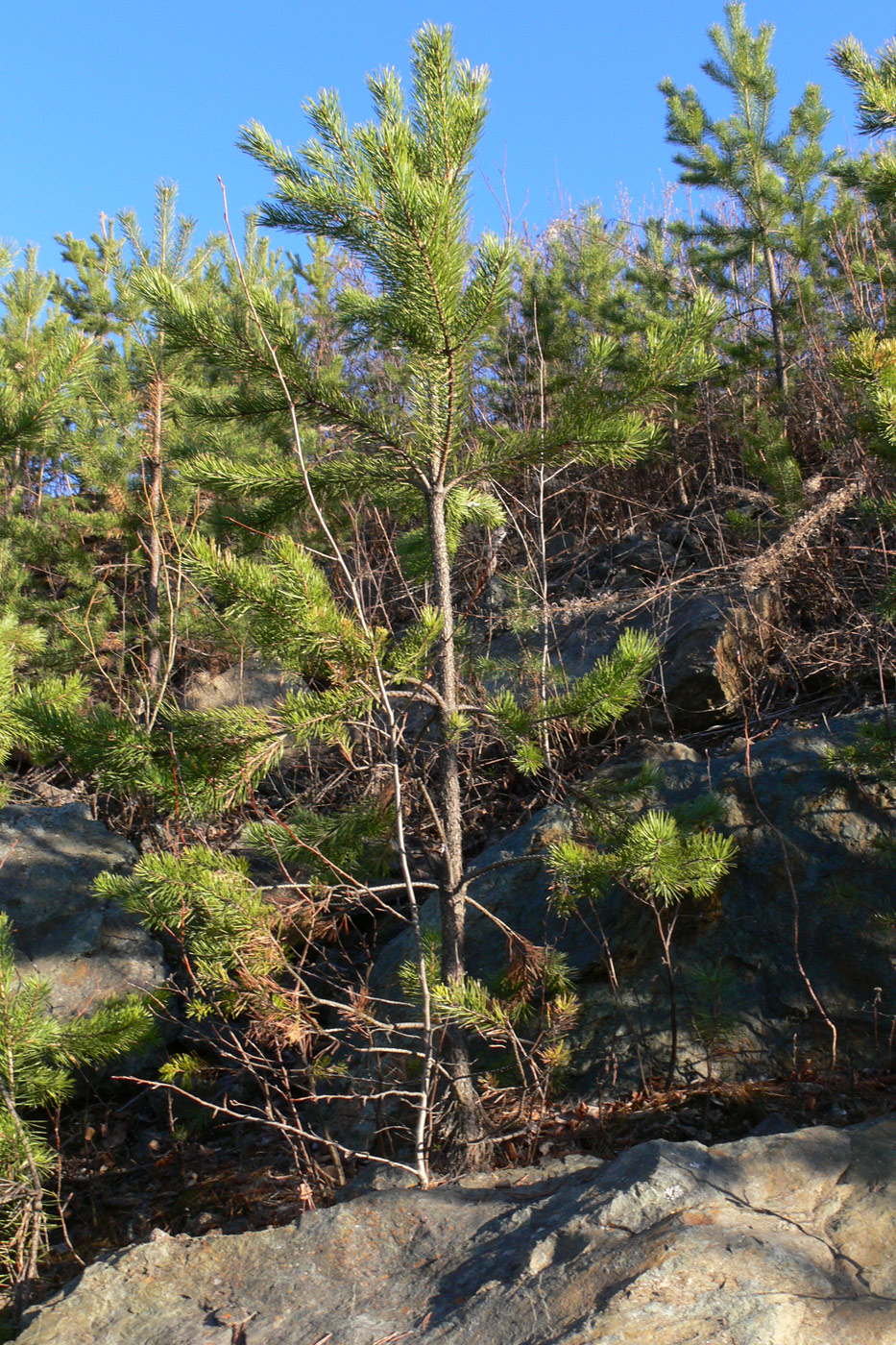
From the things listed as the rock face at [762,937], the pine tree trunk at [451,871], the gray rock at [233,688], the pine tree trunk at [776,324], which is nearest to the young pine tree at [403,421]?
the pine tree trunk at [451,871]

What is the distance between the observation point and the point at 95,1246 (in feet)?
11.7

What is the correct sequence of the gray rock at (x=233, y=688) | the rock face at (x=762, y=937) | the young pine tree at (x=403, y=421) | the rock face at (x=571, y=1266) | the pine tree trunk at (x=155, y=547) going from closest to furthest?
1. the rock face at (x=571, y=1266)
2. the young pine tree at (x=403, y=421)
3. the rock face at (x=762, y=937)
4. the pine tree trunk at (x=155, y=547)
5. the gray rock at (x=233, y=688)

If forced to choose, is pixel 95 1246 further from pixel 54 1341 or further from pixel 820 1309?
pixel 820 1309

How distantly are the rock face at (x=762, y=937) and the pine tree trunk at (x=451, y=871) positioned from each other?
0.28 m

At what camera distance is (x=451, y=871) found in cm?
302

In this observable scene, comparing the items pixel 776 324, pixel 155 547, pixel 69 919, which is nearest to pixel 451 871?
pixel 69 919

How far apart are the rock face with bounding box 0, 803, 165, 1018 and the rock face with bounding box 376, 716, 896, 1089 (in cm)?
197

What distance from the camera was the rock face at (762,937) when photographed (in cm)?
330

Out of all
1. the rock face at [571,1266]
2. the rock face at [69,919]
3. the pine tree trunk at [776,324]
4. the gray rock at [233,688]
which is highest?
the pine tree trunk at [776,324]

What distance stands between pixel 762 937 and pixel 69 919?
3.47 meters

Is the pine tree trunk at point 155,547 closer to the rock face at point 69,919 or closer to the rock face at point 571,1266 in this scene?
the rock face at point 69,919

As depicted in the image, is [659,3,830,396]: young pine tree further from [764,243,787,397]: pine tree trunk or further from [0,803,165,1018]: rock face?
[0,803,165,1018]: rock face

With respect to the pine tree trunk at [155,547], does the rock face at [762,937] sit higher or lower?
lower

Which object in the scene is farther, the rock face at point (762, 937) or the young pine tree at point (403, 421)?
the rock face at point (762, 937)
